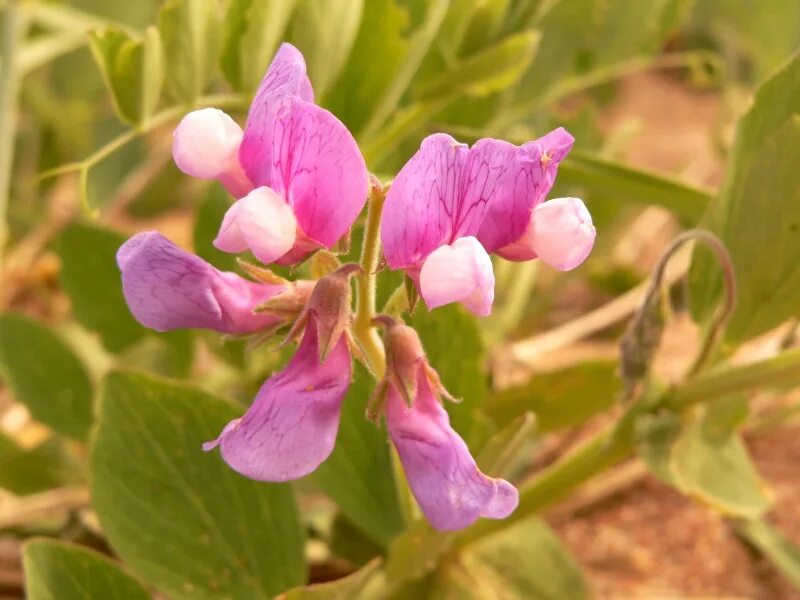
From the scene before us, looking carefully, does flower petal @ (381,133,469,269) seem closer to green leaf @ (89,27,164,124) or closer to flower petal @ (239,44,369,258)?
flower petal @ (239,44,369,258)

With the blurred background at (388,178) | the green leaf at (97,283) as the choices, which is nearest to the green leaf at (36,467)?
the blurred background at (388,178)

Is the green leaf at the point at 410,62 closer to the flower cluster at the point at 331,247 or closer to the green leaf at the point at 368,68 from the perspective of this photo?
the green leaf at the point at 368,68

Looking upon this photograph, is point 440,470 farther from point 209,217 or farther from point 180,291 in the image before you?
point 209,217

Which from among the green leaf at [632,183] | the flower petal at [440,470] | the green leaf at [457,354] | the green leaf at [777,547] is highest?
the green leaf at [632,183]

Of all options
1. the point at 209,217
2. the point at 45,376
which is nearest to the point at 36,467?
the point at 45,376

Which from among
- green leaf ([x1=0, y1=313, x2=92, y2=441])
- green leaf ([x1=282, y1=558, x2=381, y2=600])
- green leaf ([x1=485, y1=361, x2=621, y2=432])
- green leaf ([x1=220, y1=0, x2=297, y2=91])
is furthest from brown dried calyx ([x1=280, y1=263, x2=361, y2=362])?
green leaf ([x1=0, y1=313, x2=92, y2=441])

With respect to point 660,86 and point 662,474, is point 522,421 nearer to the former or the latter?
point 662,474

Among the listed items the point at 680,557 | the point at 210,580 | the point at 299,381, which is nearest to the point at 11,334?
the point at 210,580
